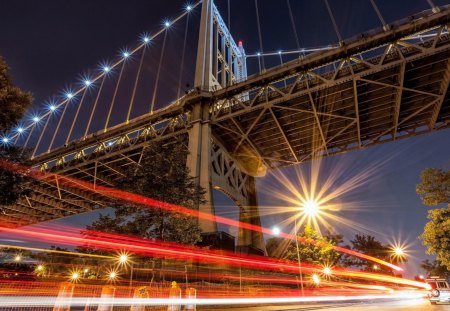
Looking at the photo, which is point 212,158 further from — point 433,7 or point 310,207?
point 433,7

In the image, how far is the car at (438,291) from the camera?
19109mm

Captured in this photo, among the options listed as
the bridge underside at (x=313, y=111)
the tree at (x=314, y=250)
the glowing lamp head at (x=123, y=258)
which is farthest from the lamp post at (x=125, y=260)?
the tree at (x=314, y=250)

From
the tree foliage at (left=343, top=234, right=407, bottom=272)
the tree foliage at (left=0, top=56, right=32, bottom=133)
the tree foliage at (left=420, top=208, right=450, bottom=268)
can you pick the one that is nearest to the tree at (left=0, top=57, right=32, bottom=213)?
the tree foliage at (left=0, top=56, right=32, bottom=133)

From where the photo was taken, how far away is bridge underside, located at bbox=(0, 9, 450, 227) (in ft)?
74.1

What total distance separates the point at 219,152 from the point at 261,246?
1155 centimetres

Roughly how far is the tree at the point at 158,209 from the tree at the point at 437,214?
13801 mm

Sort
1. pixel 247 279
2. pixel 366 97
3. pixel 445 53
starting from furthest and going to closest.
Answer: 1. pixel 366 97
2. pixel 445 53
3. pixel 247 279

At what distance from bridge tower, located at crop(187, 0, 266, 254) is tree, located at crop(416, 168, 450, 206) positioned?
45.5 feet

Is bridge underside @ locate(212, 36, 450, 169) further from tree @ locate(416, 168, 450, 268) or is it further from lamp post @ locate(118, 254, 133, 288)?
lamp post @ locate(118, 254, 133, 288)

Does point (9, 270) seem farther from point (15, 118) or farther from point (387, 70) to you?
point (387, 70)

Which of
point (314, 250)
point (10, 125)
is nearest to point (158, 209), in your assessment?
point (10, 125)

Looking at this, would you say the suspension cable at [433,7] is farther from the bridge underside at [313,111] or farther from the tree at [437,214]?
the tree at [437,214]

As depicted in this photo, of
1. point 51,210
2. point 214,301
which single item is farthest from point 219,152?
point 51,210

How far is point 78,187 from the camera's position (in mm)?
50906
